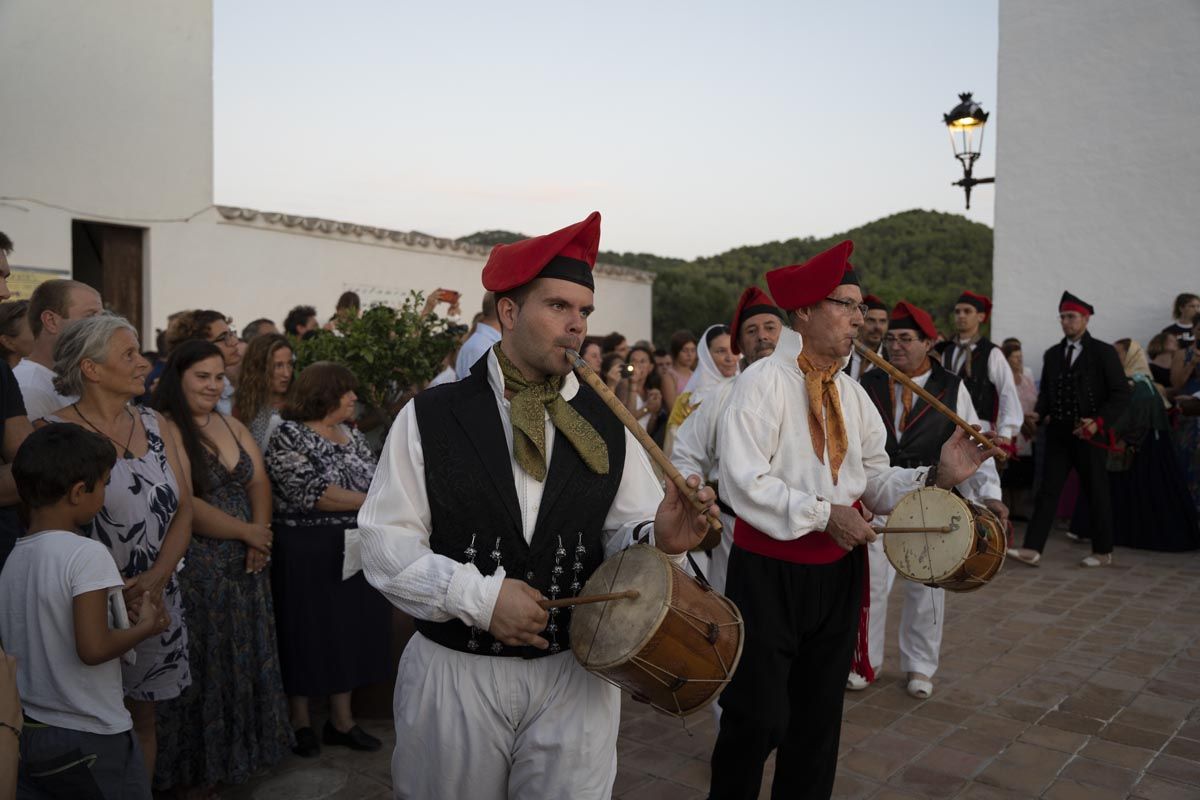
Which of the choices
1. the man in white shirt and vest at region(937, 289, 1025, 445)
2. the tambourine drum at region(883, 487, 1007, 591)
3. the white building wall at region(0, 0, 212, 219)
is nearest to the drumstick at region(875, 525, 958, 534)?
the tambourine drum at region(883, 487, 1007, 591)

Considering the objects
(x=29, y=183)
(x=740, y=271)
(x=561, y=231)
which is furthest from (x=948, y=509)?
(x=740, y=271)

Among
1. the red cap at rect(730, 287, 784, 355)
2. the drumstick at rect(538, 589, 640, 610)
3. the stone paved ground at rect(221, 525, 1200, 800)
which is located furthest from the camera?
the red cap at rect(730, 287, 784, 355)

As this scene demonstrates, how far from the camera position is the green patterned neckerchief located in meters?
2.40

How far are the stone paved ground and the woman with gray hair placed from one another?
0.85m

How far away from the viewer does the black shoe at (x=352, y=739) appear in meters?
4.42

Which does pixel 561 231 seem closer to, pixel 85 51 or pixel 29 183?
pixel 29 183

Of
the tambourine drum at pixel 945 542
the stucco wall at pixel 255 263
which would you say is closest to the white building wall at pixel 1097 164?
the tambourine drum at pixel 945 542

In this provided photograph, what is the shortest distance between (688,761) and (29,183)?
1249cm

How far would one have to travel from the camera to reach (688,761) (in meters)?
4.33

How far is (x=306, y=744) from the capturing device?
4.37m

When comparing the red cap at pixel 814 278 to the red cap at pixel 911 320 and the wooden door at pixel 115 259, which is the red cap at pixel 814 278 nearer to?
the red cap at pixel 911 320

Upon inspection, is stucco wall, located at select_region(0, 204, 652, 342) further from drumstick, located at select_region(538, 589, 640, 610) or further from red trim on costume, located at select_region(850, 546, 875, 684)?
drumstick, located at select_region(538, 589, 640, 610)

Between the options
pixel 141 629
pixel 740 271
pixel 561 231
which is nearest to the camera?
pixel 561 231

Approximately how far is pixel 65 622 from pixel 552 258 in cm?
187
